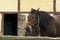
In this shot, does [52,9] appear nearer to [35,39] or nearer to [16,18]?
[16,18]

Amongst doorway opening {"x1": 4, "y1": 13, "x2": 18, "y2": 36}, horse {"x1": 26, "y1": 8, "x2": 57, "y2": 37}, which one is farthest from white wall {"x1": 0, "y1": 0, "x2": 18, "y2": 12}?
horse {"x1": 26, "y1": 8, "x2": 57, "y2": 37}

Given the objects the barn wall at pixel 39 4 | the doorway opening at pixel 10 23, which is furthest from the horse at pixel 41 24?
the doorway opening at pixel 10 23

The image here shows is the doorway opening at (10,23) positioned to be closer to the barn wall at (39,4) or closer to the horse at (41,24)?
the barn wall at (39,4)

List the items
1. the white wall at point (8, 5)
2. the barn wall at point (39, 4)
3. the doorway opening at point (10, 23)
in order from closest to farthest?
the barn wall at point (39, 4), the white wall at point (8, 5), the doorway opening at point (10, 23)

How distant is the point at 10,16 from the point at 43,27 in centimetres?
189

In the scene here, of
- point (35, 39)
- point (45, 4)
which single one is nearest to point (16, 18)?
point (45, 4)

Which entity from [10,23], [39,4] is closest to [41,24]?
[39,4]

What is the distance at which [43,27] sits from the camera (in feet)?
14.8

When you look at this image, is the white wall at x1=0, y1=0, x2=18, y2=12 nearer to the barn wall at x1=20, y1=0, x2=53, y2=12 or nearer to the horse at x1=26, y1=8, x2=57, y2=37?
the barn wall at x1=20, y1=0, x2=53, y2=12

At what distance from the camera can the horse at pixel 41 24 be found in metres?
4.31

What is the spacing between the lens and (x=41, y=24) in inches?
175

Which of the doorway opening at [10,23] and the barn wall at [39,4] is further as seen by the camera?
the doorway opening at [10,23]

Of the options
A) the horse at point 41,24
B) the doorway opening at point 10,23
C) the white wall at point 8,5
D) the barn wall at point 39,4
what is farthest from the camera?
the doorway opening at point 10,23

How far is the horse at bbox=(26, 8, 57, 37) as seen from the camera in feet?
14.1
